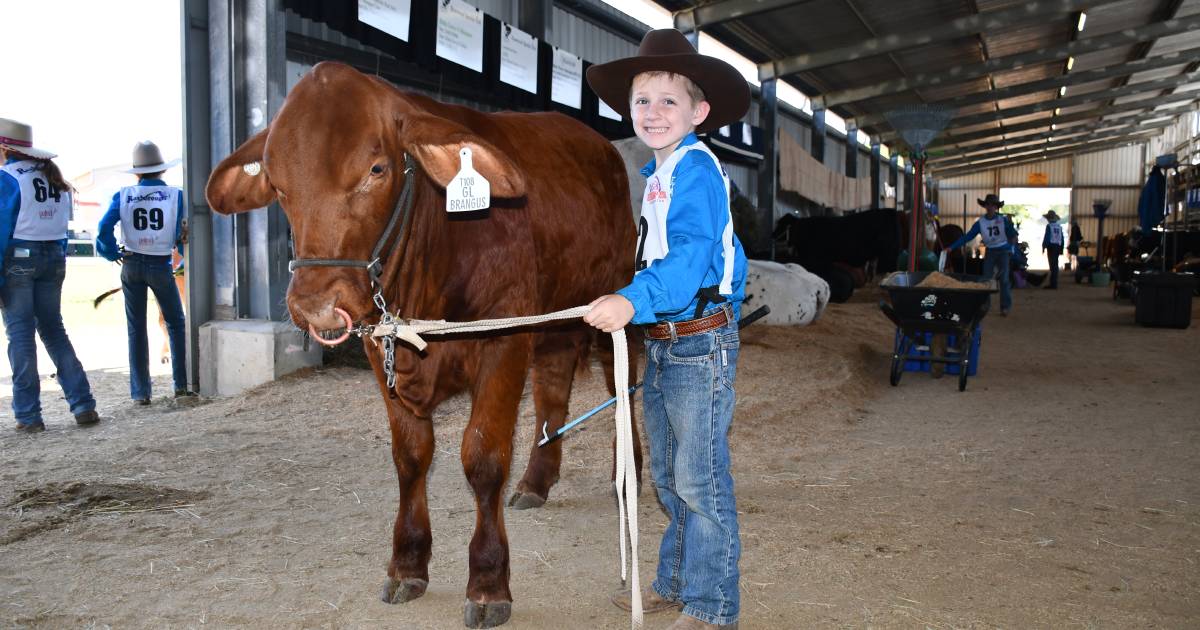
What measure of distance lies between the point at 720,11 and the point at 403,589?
11.4m

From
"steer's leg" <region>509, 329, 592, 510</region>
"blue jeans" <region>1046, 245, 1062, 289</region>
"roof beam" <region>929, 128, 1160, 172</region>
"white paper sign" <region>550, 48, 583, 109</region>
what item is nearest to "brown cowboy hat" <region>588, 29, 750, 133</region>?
"steer's leg" <region>509, 329, 592, 510</region>

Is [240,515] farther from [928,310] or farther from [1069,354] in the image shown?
[1069,354]

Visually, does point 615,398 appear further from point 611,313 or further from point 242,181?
point 242,181

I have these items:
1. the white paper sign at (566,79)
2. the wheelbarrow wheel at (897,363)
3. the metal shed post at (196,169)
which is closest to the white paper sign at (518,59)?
the white paper sign at (566,79)

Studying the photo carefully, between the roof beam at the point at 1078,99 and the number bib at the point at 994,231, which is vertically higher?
the roof beam at the point at 1078,99

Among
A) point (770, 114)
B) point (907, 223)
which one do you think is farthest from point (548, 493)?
point (907, 223)

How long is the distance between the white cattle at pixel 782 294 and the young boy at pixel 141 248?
592 centimetres

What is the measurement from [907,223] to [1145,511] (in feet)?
48.7

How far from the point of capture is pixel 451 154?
2182mm

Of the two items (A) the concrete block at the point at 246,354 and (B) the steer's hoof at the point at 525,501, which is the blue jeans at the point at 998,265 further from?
(B) the steer's hoof at the point at 525,501

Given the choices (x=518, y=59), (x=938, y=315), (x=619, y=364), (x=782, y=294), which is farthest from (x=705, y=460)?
(x=782, y=294)

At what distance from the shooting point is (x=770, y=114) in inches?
639

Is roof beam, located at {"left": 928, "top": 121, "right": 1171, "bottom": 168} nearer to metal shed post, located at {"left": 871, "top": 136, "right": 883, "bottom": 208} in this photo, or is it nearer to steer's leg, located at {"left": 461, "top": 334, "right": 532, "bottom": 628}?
metal shed post, located at {"left": 871, "top": 136, "right": 883, "bottom": 208}

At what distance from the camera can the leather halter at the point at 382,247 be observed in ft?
6.66
